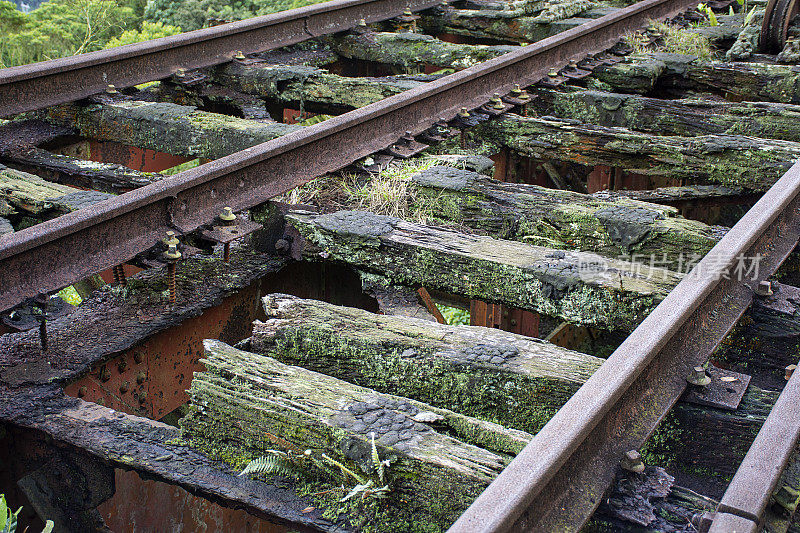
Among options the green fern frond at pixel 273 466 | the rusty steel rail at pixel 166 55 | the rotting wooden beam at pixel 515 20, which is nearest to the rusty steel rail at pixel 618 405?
the green fern frond at pixel 273 466

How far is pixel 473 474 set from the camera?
1.85 m

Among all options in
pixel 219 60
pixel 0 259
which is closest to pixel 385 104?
pixel 219 60

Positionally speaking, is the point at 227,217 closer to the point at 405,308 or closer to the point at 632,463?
the point at 405,308

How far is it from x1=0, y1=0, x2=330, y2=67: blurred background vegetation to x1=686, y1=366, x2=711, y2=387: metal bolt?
1277 centimetres

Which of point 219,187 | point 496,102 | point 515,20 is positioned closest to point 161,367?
point 219,187

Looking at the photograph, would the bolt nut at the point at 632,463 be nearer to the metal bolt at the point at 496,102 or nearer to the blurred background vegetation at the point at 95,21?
the metal bolt at the point at 496,102

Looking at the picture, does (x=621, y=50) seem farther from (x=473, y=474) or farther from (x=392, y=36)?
(x=473, y=474)

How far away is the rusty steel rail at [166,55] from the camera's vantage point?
4.74m

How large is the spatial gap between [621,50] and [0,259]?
5.81 m

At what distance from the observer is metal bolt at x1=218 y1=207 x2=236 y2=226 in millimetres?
3350

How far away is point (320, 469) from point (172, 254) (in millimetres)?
1302

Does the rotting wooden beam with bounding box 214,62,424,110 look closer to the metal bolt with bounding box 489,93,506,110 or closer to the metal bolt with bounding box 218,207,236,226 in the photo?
the metal bolt with bounding box 489,93,506,110

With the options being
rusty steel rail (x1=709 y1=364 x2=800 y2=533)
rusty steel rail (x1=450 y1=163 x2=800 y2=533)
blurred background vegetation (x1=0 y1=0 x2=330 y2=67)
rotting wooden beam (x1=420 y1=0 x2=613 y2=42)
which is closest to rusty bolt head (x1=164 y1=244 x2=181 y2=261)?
rusty steel rail (x1=450 y1=163 x2=800 y2=533)

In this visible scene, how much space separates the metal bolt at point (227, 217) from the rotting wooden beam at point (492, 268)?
0.75 ft
